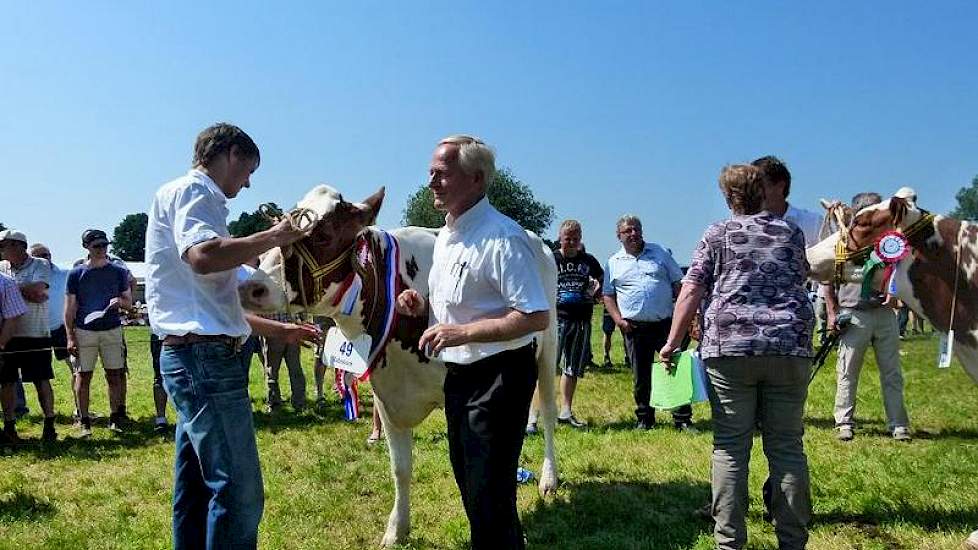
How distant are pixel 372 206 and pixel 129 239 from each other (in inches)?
3857

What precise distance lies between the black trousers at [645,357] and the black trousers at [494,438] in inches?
207

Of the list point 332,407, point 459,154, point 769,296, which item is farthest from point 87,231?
point 769,296

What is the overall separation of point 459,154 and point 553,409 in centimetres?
370

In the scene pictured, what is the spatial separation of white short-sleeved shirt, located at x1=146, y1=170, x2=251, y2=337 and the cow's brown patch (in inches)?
151

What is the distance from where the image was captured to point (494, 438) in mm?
3020

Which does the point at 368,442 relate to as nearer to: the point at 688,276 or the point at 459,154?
the point at 688,276

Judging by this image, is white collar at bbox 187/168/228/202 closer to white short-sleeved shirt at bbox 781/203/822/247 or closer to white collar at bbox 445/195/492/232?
white collar at bbox 445/195/492/232

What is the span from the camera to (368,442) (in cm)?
789

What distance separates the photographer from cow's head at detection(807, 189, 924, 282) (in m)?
4.39

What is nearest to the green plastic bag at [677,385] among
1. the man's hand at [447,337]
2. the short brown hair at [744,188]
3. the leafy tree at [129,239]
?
the short brown hair at [744,188]

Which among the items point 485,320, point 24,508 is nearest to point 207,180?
point 485,320

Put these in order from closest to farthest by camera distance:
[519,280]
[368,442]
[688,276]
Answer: [519,280]
[688,276]
[368,442]

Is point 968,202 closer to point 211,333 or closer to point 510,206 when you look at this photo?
point 510,206

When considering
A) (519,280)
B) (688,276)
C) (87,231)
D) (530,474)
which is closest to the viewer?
(519,280)
